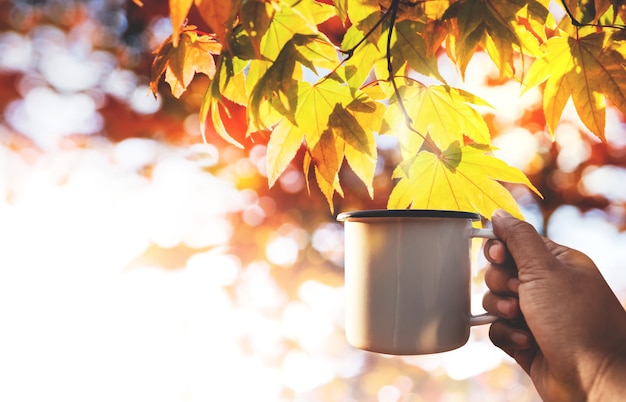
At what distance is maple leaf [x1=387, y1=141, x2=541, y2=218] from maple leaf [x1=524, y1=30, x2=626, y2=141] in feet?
0.39

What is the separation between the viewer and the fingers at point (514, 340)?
694 mm

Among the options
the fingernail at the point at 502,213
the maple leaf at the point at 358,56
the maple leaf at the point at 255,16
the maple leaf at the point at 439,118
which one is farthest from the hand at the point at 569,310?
the maple leaf at the point at 255,16

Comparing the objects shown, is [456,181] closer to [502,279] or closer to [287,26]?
[502,279]

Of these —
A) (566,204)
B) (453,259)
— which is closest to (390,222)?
(453,259)

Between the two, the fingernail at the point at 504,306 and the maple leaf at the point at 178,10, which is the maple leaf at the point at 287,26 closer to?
the maple leaf at the point at 178,10

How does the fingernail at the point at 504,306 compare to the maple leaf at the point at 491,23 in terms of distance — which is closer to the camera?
the maple leaf at the point at 491,23

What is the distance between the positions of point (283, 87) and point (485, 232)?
0.29 meters

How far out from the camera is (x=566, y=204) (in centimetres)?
243

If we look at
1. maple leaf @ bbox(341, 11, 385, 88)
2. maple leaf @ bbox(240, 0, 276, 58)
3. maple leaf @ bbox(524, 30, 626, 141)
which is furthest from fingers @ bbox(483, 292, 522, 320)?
maple leaf @ bbox(240, 0, 276, 58)

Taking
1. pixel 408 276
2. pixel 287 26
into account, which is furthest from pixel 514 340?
pixel 287 26

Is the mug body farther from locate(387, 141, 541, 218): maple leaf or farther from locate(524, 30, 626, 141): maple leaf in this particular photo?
locate(524, 30, 626, 141): maple leaf

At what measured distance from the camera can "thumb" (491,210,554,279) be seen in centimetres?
64

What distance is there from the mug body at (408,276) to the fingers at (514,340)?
144 millimetres

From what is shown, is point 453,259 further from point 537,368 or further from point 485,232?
point 537,368
